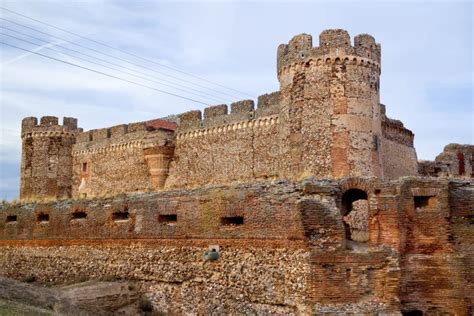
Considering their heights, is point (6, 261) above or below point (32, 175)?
below

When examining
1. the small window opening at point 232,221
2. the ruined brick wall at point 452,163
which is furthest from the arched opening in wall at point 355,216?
the ruined brick wall at point 452,163

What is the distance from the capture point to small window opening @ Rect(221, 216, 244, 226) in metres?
14.6

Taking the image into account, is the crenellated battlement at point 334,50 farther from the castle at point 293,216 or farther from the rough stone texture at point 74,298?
the rough stone texture at point 74,298

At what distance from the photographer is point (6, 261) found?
845 inches

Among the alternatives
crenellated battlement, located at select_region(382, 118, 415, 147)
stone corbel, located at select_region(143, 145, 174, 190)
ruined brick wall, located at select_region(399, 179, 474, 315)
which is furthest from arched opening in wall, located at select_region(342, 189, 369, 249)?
stone corbel, located at select_region(143, 145, 174, 190)

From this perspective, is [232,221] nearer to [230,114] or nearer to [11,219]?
[11,219]

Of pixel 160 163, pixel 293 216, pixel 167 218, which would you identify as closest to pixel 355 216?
pixel 293 216

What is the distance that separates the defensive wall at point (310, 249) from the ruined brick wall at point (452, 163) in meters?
14.5

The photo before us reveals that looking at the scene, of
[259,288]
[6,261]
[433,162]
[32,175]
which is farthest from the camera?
[32,175]

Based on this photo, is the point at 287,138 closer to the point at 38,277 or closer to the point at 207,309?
the point at 207,309

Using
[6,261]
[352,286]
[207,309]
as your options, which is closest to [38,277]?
[6,261]

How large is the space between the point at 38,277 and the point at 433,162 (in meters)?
19.0

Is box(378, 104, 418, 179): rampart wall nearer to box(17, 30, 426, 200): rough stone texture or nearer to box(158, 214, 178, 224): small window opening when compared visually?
box(17, 30, 426, 200): rough stone texture

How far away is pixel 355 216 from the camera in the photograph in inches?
701
